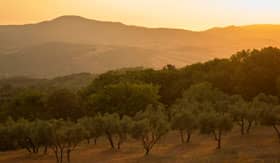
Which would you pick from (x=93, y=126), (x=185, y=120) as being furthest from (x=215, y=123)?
(x=93, y=126)

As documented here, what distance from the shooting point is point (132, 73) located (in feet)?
290

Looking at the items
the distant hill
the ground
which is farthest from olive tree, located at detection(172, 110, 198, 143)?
the distant hill

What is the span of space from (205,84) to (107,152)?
80.8 feet

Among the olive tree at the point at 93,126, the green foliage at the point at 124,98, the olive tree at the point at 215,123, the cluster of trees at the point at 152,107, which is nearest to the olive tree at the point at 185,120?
the cluster of trees at the point at 152,107

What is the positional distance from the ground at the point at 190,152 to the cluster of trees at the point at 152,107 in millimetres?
1072

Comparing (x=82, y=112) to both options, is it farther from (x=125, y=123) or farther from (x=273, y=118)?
(x=273, y=118)

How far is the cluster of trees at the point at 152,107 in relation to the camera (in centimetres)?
4497

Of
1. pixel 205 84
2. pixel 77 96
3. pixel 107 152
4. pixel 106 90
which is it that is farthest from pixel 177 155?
pixel 77 96

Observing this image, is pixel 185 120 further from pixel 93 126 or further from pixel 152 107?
pixel 152 107

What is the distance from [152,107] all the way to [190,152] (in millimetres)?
20161

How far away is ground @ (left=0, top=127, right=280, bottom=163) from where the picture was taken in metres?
37.3

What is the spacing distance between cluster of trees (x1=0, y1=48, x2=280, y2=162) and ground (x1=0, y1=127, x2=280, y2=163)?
107 cm

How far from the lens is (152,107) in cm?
6375

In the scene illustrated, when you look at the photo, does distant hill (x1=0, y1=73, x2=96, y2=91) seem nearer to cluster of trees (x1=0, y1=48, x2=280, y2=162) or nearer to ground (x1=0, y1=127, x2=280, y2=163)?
cluster of trees (x1=0, y1=48, x2=280, y2=162)
